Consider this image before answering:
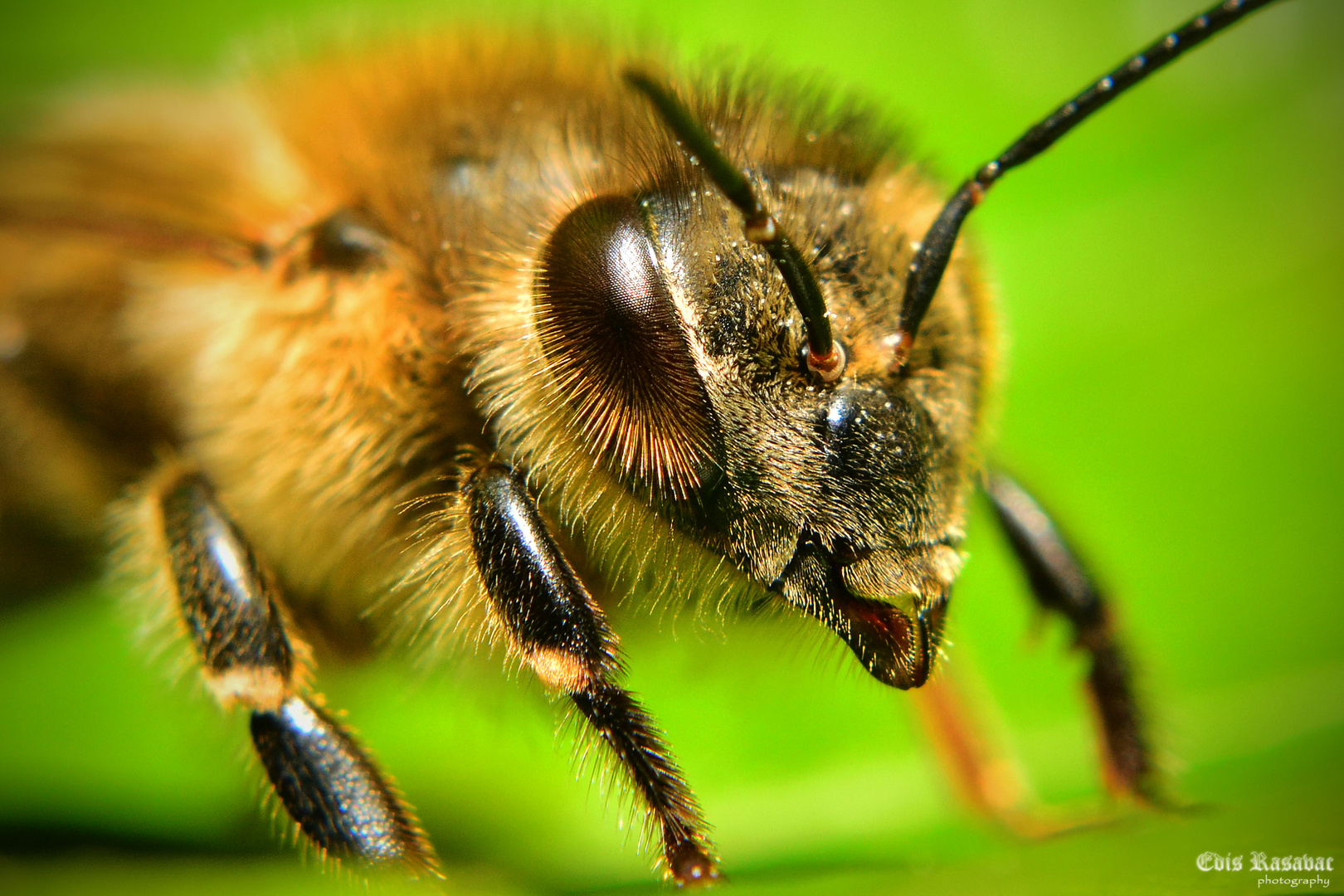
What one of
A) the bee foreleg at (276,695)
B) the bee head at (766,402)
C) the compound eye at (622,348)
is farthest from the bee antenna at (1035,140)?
the bee foreleg at (276,695)

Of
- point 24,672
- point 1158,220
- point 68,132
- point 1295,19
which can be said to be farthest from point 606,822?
point 1295,19

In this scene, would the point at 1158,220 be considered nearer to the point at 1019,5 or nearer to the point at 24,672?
the point at 1019,5

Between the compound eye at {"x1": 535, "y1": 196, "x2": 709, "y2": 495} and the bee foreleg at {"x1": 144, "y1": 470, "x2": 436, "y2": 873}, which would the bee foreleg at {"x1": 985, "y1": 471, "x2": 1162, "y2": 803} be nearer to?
the compound eye at {"x1": 535, "y1": 196, "x2": 709, "y2": 495}

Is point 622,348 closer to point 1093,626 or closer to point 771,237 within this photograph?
point 771,237

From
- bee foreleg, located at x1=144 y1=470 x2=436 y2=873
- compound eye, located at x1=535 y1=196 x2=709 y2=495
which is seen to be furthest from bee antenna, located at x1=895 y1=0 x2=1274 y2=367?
bee foreleg, located at x1=144 y1=470 x2=436 y2=873

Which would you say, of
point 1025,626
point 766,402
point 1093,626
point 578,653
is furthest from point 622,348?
point 1025,626
